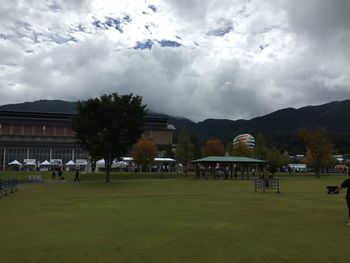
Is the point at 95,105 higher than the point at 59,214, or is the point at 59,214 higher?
the point at 95,105

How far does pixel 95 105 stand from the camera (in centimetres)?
4556

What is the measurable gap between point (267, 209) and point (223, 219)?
3920mm

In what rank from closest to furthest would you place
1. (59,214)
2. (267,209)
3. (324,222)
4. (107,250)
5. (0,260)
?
(0,260) → (107,250) → (324,222) → (59,214) → (267,209)

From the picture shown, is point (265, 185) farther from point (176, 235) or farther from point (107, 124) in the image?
point (107, 124)

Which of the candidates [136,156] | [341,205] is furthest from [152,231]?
[136,156]

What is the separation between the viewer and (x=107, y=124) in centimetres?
4550

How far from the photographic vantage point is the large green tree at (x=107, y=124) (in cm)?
4503

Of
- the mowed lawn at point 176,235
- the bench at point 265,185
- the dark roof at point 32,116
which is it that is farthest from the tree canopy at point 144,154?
the mowed lawn at point 176,235

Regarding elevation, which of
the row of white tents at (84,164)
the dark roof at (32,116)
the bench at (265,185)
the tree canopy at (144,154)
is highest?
the dark roof at (32,116)

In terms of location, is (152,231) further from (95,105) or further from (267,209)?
(95,105)

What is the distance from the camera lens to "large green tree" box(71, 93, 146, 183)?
148ft

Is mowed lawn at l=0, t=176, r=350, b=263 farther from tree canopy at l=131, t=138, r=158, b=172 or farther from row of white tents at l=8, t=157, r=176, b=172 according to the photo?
tree canopy at l=131, t=138, r=158, b=172

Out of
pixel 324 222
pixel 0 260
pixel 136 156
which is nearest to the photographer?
pixel 0 260

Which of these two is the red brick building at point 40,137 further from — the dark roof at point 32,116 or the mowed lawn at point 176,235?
the mowed lawn at point 176,235
